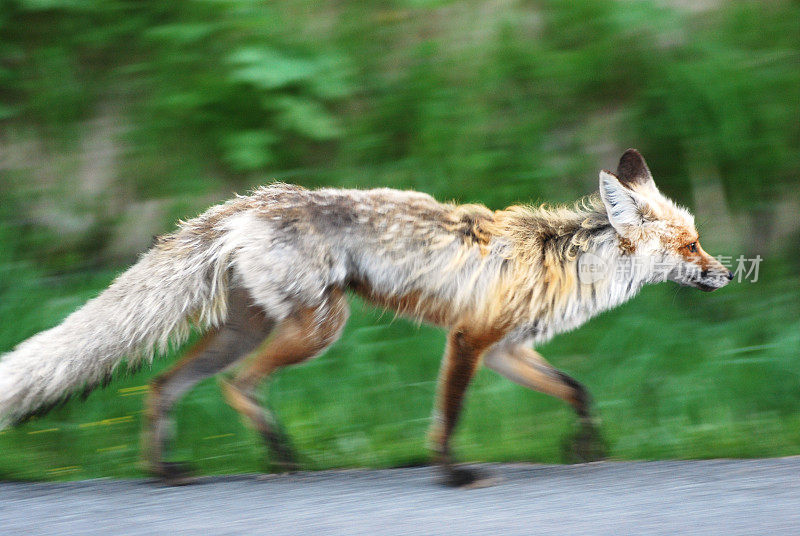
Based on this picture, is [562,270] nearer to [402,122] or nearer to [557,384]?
[557,384]

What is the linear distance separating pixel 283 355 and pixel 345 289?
1.49 feet

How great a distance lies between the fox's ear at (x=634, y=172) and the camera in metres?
4.35

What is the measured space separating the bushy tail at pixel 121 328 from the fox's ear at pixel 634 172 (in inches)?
83.1

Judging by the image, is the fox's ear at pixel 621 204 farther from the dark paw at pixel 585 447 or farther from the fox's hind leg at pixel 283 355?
the fox's hind leg at pixel 283 355

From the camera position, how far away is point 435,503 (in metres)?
3.53

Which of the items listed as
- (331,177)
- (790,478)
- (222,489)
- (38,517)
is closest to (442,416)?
(222,489)

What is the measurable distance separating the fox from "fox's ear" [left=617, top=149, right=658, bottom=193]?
1 cm

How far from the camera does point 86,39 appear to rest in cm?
637

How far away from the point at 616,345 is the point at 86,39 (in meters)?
4.53

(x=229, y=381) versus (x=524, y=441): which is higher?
(x=229, y=381)

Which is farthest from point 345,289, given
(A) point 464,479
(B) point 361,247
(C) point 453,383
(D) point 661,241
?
(D) point 661,241

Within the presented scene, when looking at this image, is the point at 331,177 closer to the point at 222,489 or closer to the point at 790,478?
the point at 222,489

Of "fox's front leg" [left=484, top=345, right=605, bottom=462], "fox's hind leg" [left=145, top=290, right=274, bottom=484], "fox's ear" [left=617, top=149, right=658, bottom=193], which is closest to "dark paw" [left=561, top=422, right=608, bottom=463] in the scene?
"fox's front leg" [left=484, top=345, right=605, bottom=462]

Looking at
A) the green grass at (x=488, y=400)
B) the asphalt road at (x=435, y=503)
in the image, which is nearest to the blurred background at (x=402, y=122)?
the green grass at (x=488, y=400)
